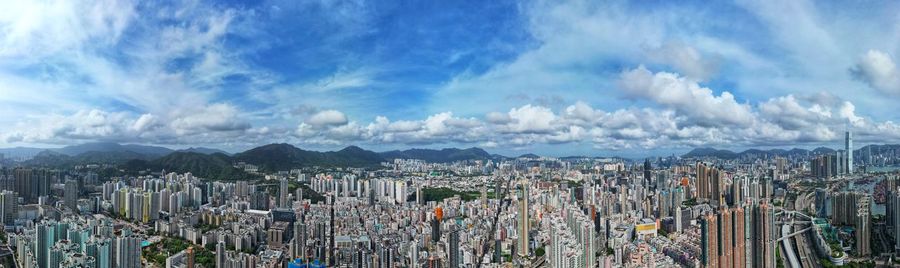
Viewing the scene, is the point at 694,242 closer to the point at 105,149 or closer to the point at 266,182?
the point at 266,182

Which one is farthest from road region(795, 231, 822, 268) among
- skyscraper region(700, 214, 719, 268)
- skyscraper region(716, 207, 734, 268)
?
skyscraper region(700, 214, 719, 268)

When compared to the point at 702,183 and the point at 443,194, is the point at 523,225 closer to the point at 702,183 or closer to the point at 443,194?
the point at 443,194

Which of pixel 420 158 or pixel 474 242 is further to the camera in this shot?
pixel 420 158

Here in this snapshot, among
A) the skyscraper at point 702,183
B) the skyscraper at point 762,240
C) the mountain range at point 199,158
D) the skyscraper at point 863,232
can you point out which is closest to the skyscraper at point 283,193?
the mountain range at point 199,158

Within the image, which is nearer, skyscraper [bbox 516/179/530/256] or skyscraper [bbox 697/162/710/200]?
skyscraper [bbox 516/179/530/256]

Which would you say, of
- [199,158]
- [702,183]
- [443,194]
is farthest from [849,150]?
[199,158]

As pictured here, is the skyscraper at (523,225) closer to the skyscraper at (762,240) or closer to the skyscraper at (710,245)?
the skyscraper at (710,245)

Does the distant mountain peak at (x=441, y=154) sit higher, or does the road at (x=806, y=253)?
the distant mountain peak at (x=441, y=154)

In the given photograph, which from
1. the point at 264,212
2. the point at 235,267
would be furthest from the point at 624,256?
the point at 264,212

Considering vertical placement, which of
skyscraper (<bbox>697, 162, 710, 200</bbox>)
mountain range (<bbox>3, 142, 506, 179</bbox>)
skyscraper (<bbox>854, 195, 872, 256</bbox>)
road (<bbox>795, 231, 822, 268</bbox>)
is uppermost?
mountain range (<bbox>3, 142, 506, 179</bbox>)

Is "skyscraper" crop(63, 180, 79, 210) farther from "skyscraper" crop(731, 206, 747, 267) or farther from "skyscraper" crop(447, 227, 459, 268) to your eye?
"skyscraper" crop(731, 206, 747, 267)

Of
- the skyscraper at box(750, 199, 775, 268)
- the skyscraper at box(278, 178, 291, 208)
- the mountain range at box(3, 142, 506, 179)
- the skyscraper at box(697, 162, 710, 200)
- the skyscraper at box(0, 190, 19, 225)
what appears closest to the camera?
the skyscraper at box(750, 199, 775, 268)
